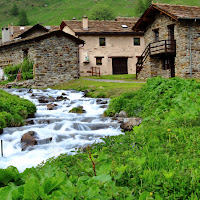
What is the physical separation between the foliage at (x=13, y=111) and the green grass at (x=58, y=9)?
83.2 m

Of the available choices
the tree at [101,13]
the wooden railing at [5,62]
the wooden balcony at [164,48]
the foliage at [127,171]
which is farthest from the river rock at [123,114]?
the tree at [101,13]

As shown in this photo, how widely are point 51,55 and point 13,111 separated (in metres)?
15.1

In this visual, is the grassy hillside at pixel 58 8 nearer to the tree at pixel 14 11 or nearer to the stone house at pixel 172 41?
the tree at pixel 14 11

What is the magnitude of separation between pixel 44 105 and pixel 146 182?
35.1 feet

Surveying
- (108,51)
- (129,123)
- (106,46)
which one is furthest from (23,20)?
(129,123)

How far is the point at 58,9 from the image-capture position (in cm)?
10875

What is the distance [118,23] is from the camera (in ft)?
128

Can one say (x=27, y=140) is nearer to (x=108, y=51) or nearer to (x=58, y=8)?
(x=108, y=51)

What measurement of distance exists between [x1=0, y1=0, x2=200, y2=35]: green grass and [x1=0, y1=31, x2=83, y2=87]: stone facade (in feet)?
223

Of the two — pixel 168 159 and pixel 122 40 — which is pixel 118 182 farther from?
pixel 122 40

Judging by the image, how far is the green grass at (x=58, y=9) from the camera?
93.8 metres

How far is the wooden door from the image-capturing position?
123ft

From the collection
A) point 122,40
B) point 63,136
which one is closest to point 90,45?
point 122,40

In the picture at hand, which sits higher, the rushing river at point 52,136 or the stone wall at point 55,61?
the stone wall at point 55,61
